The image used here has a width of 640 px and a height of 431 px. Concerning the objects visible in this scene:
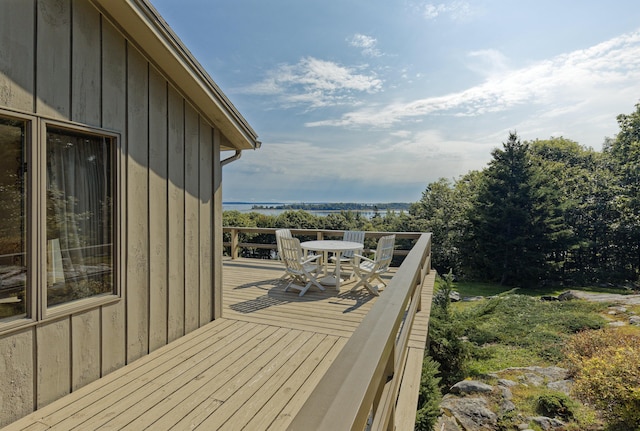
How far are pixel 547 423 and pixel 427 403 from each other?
3.21 metres

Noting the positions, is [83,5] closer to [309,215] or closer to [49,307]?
[49,307]

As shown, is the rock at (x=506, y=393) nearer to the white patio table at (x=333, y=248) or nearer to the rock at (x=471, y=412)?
the rock at (x=471, y=412)

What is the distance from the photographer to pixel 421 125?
2061 cm

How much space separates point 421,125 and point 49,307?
68.1ft

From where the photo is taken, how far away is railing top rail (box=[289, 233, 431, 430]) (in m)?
0.76

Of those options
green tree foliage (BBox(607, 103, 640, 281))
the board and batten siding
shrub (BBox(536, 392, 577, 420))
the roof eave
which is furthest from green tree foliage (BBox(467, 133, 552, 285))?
the board and batten siding

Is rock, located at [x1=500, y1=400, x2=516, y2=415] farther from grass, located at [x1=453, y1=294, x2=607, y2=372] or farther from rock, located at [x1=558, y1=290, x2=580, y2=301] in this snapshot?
rock, located at [x1=558, y1=290, x2=580, y2=301]

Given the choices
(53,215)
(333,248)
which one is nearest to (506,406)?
(333,248)

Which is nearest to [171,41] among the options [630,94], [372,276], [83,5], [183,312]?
[83,5]

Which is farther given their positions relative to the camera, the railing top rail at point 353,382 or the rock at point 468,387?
the rock at point 468,387

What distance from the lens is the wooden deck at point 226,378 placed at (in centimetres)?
234

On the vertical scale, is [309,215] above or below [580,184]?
below

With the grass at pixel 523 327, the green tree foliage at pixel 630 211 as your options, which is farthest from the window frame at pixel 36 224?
the green tree foliage at pixel 630 211

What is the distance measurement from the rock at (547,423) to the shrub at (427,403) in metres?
2.76
